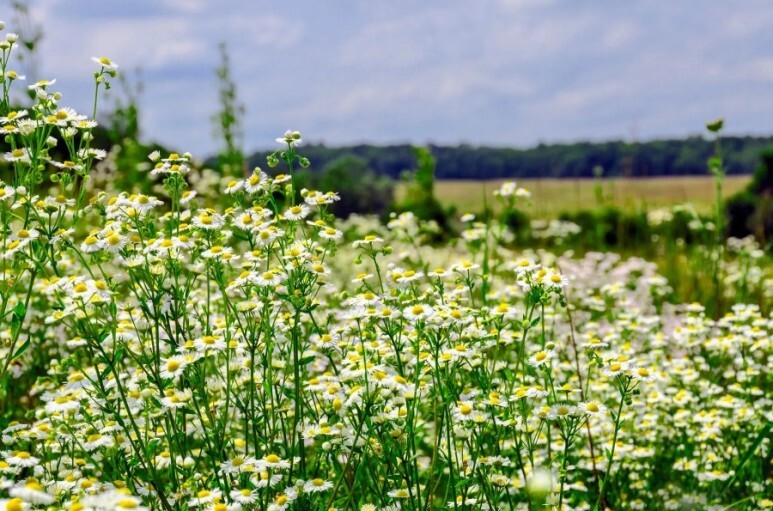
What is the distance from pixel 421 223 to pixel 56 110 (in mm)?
1767

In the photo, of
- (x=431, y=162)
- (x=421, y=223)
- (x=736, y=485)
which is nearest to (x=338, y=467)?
(x=421, y=223)

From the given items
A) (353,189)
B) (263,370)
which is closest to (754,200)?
(353,189)

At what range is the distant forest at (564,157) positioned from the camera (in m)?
21.7

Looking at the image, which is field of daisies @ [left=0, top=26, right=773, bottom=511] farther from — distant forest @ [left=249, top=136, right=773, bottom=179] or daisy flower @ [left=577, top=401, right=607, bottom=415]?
distant forest @ [left=249, top=136, right=773, bottom=179]

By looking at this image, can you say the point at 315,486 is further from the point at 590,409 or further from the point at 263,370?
the point at 590,409

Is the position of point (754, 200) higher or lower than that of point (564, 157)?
lower

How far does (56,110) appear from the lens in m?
2.68

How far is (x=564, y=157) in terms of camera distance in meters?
32.2

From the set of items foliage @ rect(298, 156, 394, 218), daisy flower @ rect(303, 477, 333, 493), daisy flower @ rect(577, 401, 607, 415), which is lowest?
daisy flower @ rect(303, 477, 333, 493)

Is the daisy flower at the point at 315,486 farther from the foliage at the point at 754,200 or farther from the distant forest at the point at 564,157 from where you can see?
the foliage at the point at 754,200

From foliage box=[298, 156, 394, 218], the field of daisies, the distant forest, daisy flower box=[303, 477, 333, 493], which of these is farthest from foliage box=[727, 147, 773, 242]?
daisy flower box=[303, 477, 333, 493]

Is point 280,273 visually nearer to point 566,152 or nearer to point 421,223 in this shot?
point 421,223

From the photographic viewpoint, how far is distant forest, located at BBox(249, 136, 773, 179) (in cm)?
2167

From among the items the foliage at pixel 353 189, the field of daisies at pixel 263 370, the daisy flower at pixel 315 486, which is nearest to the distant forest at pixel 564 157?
the foliage at pixel 353 189
